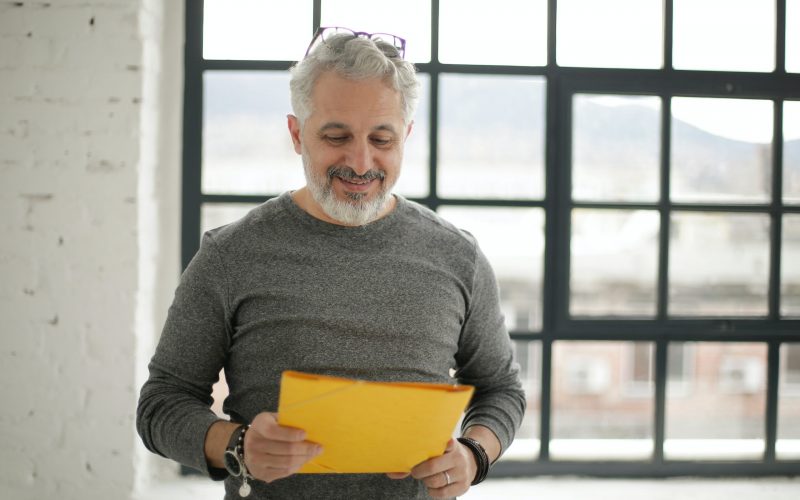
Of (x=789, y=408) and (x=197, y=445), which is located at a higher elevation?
(x=197, y=445)

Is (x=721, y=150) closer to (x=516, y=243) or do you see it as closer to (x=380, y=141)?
(x=516, y=243)

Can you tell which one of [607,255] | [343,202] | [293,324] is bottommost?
[293,324]

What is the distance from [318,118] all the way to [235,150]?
1262mm

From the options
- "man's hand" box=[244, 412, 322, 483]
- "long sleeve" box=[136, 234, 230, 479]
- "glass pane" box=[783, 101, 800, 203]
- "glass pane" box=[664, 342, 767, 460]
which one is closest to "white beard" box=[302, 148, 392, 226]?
"long sleeve" box=[136, 234, 230, 479]

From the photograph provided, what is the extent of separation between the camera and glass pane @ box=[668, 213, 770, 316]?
264cm

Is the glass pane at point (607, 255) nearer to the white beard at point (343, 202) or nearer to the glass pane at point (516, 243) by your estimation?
the glass pane at point (516, 243)

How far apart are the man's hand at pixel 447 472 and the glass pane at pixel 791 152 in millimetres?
2002

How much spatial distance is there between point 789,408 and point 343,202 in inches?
86.1

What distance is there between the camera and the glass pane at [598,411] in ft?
8.66

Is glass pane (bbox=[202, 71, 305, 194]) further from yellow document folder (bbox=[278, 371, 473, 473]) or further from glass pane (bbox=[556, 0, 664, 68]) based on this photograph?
yellow document folder (bbox=[278, 371, 473, 473])

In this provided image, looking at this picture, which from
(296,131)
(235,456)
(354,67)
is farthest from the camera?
(296,131)

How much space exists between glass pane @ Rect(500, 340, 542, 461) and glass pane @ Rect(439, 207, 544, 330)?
0.09 meters

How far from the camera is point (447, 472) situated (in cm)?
127

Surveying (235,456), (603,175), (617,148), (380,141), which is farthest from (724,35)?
(235,456)
